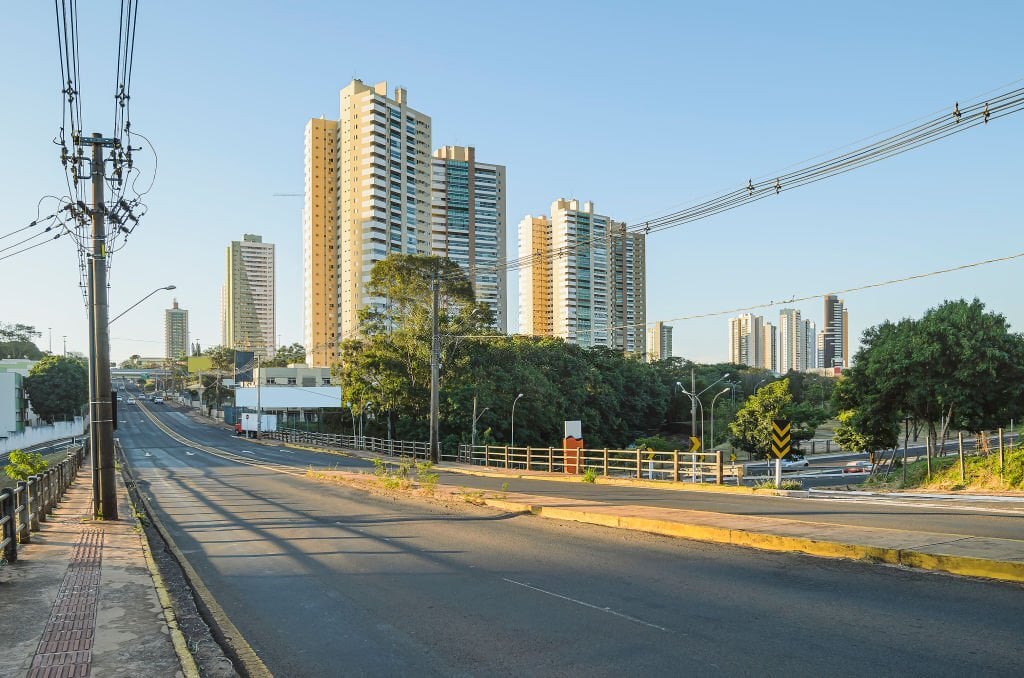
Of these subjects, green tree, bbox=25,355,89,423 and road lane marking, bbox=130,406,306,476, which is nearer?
road lane marking, bbox=130,406,306,476

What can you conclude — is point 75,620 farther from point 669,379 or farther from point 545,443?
point 669,379

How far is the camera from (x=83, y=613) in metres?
8.36

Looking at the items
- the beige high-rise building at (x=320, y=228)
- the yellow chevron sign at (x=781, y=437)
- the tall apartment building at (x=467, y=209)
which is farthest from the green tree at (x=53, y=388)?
the yellow chevron sign at (x=781, y=437)

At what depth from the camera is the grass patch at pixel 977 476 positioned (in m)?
24.0

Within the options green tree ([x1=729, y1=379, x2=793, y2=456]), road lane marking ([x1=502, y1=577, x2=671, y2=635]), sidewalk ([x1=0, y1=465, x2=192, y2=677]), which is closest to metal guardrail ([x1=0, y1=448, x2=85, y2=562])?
sidewalk ([x1=0, y1=465, x2=192, y2=677])

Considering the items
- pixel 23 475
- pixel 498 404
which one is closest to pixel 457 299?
pixel 498 404

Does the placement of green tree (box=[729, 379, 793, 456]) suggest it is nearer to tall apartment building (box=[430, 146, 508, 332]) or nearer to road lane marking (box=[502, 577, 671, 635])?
road lane marking (box=[502, 577, 671, 635])

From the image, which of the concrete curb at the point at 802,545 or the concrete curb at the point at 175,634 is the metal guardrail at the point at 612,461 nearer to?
the concrete curb at the point at 802,545

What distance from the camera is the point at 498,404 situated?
64.7 metres

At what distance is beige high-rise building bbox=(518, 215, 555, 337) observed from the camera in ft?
516

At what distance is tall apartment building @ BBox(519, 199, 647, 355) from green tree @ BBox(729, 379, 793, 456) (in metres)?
73.2

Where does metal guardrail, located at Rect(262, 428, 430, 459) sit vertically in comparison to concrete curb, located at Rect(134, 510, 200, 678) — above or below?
below

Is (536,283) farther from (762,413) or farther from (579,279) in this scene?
(762,413)

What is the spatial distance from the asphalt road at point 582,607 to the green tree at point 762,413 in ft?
189
